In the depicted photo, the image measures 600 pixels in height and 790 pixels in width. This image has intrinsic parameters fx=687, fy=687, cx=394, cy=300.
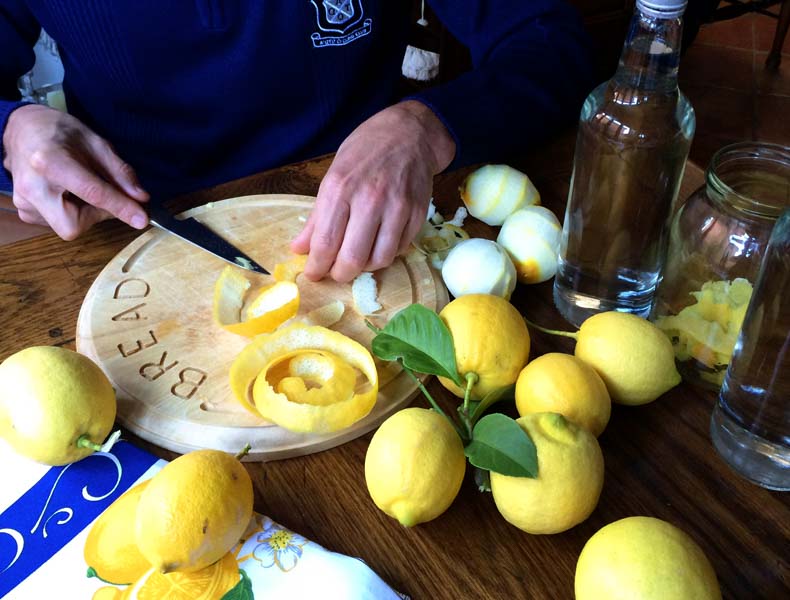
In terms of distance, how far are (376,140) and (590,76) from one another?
434 millimetres

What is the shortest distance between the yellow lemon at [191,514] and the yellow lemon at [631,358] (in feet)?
1.03

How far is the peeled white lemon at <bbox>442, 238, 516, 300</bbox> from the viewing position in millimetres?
704

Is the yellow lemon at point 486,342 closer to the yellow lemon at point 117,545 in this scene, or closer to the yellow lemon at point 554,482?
the yellow lemon at point 554,482

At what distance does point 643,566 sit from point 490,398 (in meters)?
0.20

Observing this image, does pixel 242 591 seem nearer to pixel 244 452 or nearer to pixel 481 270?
pixel 244 452

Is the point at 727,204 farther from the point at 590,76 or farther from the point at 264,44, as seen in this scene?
the point at 264,44

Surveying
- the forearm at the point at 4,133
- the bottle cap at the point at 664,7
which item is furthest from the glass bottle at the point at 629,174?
the forearm at the point at 4,133

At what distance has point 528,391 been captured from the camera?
0.56m

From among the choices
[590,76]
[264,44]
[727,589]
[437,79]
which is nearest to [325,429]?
[727,589]

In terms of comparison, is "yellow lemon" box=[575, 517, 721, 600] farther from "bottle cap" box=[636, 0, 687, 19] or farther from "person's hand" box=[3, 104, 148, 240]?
"person's hand" box=[3, 104, 148, 240]

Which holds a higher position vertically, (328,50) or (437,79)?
(328,50)

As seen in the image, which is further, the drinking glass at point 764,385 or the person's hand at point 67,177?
the person's hand at point 67,177

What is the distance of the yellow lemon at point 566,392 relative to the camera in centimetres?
54

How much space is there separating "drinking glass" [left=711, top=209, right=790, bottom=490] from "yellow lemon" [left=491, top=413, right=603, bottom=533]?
139mm
